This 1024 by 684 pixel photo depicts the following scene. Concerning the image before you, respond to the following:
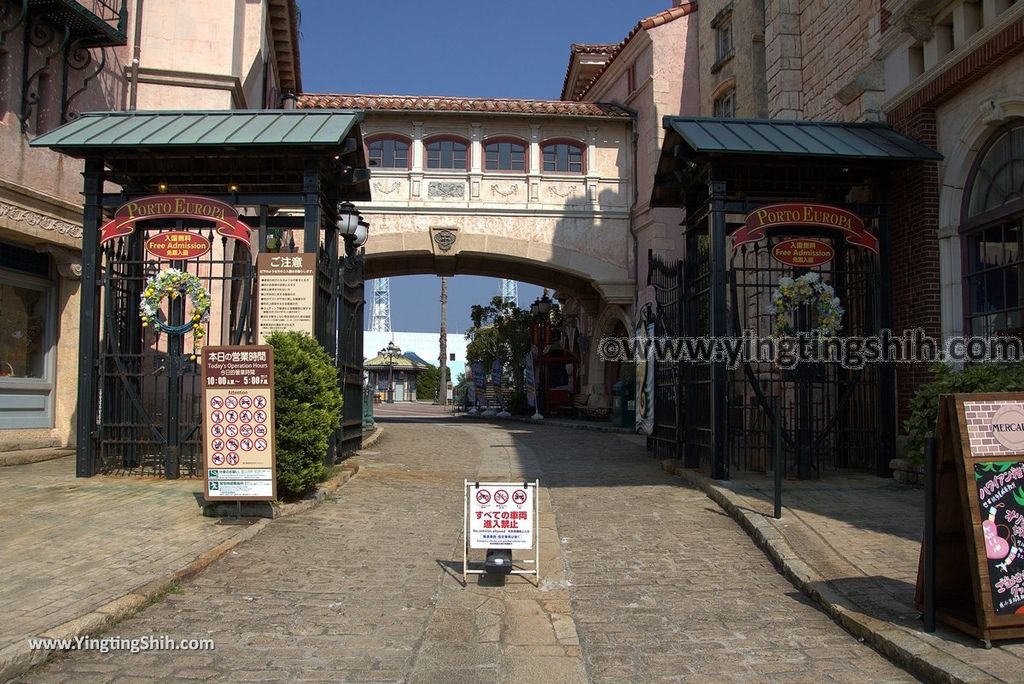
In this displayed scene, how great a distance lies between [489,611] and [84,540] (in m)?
3.68

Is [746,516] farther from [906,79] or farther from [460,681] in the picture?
[906,79]

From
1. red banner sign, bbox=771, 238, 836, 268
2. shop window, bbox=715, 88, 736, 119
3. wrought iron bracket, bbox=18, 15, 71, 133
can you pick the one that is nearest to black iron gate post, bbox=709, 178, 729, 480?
red banner sign, bbox=771, 238, 836, 268

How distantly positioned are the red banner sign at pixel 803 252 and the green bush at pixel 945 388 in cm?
260

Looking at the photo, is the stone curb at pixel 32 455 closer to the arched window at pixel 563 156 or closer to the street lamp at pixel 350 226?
the street lamp at pixel 350 226

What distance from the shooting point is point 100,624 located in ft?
16.9

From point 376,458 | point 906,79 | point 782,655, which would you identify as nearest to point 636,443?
point 376,458

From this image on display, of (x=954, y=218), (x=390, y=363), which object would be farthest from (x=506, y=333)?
(x=390, y=363)

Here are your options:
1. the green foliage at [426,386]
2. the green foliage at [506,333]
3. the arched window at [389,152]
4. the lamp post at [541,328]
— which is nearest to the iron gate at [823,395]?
the arched window at [389,152]

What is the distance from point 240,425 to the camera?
818 cm

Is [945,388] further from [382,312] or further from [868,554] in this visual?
[382,312]

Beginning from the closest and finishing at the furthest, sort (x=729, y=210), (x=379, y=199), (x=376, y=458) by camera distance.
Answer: (x=729, y=210), (x=376, y=458), (x=379, y=199)

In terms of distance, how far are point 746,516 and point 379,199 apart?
17.2 meters

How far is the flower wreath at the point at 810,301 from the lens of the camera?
10641 mm

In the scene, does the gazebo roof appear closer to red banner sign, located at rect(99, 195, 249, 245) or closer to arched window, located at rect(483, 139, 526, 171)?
arched window, located at rect(483, 139, 526, 171)
